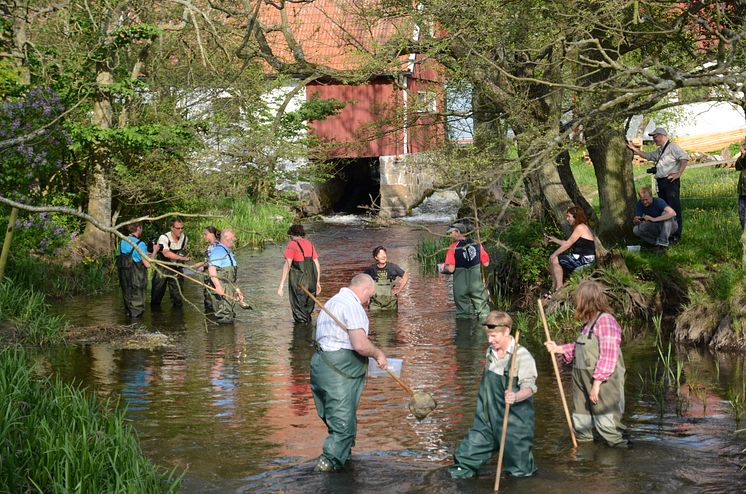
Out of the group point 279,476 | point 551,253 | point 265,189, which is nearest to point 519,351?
point 279,476

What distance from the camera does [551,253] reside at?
734 inches

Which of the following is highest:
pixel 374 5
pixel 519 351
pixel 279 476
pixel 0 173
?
pixel 374 5

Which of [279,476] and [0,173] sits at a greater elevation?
[0,173]

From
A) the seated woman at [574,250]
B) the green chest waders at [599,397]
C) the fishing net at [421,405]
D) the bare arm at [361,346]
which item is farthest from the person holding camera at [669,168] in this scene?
the bare arm at [361,346]

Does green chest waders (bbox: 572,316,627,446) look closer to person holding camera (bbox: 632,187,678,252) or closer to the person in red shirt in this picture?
the person in red shirt

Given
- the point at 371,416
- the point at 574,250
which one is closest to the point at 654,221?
the point at 574,250

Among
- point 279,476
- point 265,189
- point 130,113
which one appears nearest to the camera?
point 279,476

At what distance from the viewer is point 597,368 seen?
9867mm

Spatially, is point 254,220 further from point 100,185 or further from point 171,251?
point 171,251

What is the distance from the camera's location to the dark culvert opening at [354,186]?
4247 cm

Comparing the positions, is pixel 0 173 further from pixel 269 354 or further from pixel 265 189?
pixel 265 189

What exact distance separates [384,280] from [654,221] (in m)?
4.45

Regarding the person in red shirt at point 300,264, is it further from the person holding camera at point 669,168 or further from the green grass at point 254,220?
the green grass at point 254,220

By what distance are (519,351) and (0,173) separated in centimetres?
1275
